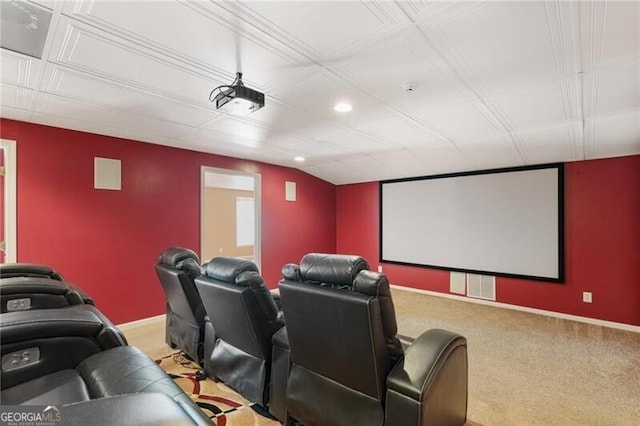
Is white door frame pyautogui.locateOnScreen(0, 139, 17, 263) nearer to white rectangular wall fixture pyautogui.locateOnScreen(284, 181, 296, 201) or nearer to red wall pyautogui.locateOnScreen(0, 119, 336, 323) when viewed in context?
red wall pyautogui.locateOnScreen(0, 119, 336, 323)

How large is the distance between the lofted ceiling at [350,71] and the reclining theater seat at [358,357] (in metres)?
1.27

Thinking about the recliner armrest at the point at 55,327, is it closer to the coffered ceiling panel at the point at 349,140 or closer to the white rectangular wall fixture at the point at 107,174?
the coffered ceiling panel at the point at 349,140

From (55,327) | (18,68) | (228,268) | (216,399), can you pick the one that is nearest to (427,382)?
(228,268)

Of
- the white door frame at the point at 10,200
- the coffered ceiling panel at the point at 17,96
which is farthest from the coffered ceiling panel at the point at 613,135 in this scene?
the white door frame at the point at 10,200

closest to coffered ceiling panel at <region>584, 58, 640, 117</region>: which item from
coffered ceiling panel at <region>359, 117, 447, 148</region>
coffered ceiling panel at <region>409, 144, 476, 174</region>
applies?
coffered ceiling panel at <region>359, 117, 447, 148</region>

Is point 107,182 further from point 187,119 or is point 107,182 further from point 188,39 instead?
point 188,39

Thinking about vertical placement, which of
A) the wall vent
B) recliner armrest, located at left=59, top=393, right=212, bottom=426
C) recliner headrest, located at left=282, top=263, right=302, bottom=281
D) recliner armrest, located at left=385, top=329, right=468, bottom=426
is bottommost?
the wall vent

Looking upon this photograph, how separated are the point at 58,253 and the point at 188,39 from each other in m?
2.99

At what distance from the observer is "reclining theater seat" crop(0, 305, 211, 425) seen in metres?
0.92

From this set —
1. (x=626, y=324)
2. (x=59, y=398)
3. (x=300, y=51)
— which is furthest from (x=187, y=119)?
(x=626, y=324)

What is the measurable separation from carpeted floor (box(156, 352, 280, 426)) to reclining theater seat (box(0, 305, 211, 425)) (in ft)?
3.99

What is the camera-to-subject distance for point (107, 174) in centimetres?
367

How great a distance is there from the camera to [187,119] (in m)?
3.15

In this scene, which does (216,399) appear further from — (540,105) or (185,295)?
(540,105)
